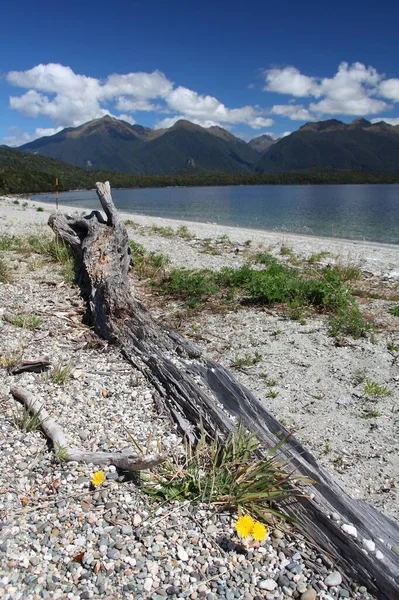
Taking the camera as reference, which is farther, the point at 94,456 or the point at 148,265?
the point at 148,265

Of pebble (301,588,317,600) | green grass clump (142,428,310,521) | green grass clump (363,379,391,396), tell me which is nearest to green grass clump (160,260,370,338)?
green grass clump (363,379,391,396)

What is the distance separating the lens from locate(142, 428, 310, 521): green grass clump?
294 centimetres

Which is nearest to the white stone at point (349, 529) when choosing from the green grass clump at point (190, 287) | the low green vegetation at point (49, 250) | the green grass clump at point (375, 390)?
the green grass clump at point (375, 390)

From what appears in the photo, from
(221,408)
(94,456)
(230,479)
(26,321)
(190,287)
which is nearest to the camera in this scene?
(230,479)

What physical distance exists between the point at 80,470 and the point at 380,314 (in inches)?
230

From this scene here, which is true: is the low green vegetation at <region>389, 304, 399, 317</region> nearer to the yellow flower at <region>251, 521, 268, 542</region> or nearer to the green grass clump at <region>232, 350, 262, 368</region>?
the green grass clump at <region>232, 350, 262, 368</region>

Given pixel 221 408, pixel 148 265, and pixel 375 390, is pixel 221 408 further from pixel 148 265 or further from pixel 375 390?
pixel 148 265

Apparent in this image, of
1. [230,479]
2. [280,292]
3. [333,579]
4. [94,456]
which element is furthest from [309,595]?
[280,292]

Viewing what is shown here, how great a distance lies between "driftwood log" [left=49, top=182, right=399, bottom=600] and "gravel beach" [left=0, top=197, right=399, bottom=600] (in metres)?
0.12

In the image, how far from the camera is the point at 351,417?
4.38m

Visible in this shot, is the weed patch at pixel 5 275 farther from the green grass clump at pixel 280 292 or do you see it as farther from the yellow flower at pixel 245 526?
the yellow flower at pixel 245 526

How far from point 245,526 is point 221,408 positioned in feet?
4.54

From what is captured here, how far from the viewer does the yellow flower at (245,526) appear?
2.60 meters

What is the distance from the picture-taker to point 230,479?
3109mm
